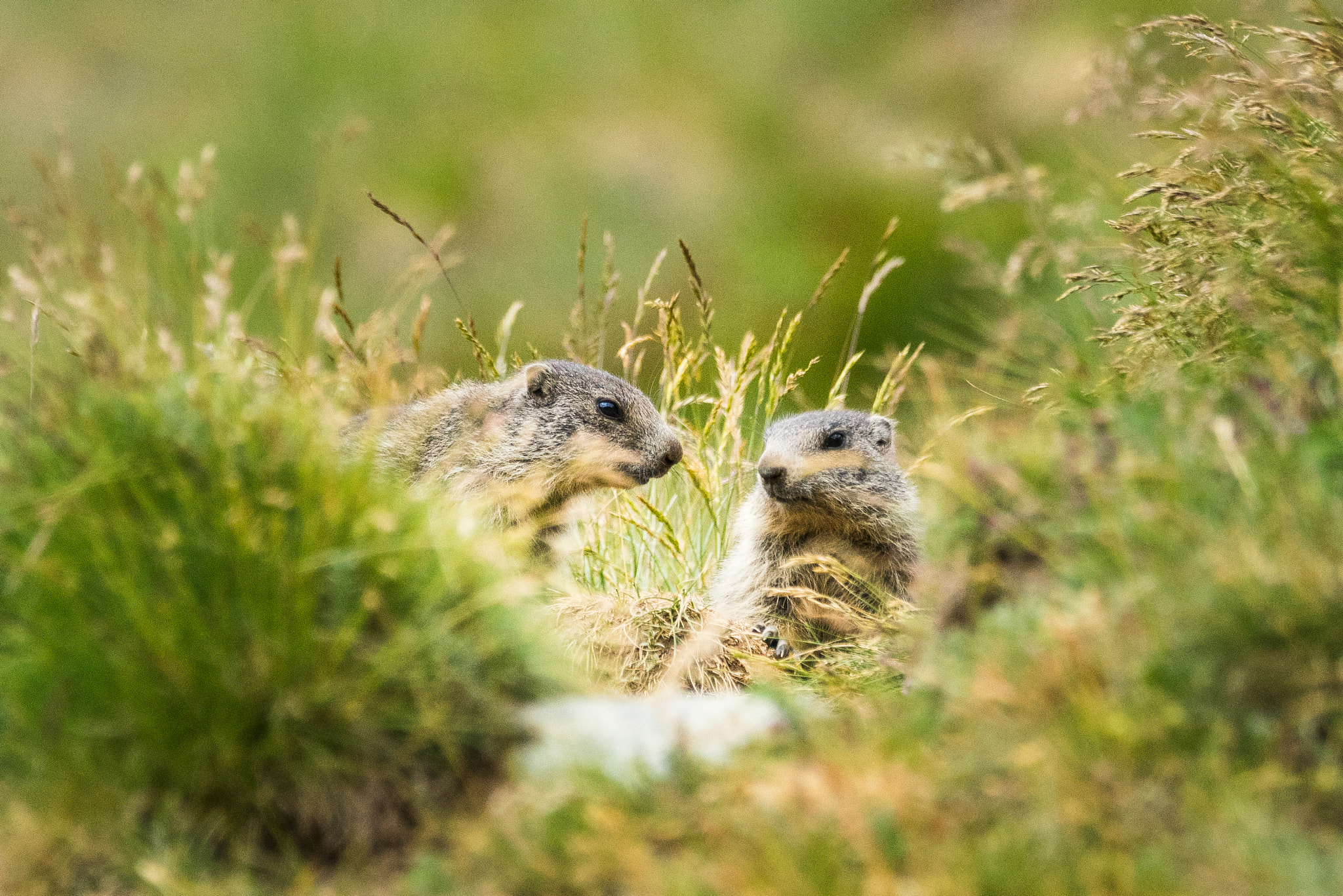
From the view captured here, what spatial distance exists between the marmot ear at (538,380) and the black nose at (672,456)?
2.33 ft

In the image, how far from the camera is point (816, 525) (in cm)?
630

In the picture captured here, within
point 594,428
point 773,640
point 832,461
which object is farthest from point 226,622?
point 832,461

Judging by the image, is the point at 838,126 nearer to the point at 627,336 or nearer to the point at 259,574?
the point at 627,336

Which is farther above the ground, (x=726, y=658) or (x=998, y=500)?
(x=998, y=500)

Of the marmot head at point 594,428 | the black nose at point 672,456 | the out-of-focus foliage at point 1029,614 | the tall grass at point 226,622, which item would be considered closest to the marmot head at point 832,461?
the black nose at point 672,456

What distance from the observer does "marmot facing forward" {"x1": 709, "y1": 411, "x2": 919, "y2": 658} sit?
590 centimetres

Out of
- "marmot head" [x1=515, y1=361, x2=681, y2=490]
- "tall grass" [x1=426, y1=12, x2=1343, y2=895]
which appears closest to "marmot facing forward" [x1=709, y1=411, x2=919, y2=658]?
"marmot head" [x1=515, y1=361, x2=681, y2=490]

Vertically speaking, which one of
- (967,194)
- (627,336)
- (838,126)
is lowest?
(627,336)

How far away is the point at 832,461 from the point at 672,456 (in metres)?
0.86

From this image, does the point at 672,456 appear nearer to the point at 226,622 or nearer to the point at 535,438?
the point at 535,438

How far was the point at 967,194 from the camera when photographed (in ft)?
16.0

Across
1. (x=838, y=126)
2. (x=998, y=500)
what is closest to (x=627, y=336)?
(x=998, y=500)

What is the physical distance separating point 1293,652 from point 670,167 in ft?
28.9

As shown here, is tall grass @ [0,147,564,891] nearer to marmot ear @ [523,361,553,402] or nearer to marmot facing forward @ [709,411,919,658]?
marmot facing forward @ [709,411,919,658]
